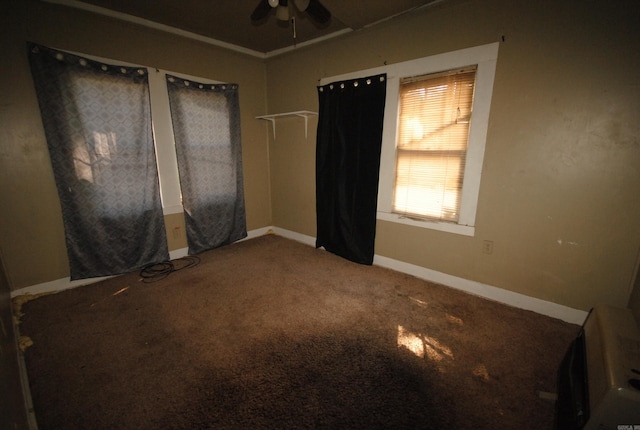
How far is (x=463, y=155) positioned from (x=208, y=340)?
2.61 meters

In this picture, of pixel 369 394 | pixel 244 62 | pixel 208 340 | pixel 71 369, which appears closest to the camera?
pixel 369 394

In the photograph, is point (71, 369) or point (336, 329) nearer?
point (71, 369)

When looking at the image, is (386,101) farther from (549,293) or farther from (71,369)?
(71,369)

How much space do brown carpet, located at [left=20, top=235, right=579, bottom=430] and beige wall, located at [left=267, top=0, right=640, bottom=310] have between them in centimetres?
42

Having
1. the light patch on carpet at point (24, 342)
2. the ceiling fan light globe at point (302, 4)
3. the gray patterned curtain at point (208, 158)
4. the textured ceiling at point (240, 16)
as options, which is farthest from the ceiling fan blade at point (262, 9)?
the light patch on carpet at point (24, 342)

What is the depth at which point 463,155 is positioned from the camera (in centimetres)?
242

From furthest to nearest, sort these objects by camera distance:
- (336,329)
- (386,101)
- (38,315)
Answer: (386,101) < (38,315) < (336,329)

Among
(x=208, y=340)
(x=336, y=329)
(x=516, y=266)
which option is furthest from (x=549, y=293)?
(x=208, y=340)

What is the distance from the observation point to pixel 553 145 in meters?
2.04

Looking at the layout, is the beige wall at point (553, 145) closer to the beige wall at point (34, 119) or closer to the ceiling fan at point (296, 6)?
the ceiling fan at point (296, 6)

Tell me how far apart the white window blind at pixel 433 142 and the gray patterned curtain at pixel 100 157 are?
2.75 meters

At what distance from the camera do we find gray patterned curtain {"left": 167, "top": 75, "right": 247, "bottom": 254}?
315cm

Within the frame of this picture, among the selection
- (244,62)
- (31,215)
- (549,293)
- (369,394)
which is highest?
(244,62)

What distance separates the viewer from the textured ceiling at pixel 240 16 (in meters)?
2.37
